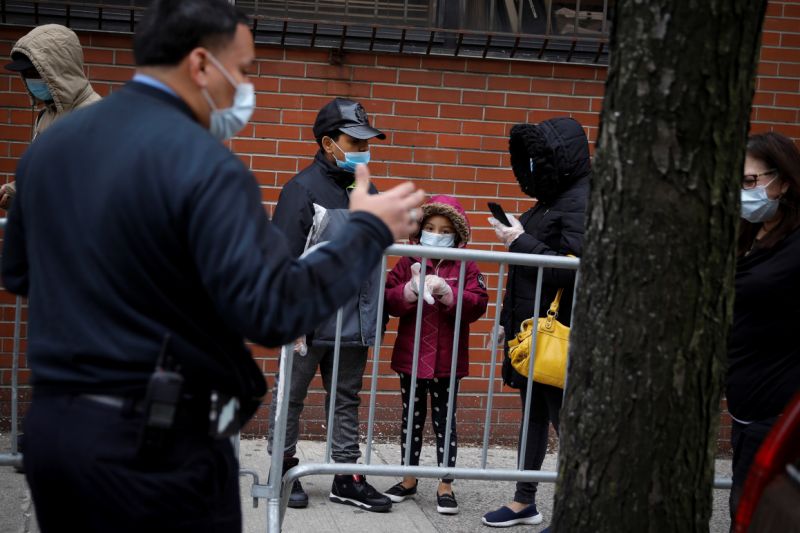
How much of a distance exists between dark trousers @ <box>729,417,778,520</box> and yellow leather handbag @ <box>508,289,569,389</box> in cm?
85

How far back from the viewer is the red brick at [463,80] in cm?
588

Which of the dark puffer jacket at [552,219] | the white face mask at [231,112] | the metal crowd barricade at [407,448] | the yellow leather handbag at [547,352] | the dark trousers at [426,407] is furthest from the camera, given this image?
the dark trousers at [426,407]

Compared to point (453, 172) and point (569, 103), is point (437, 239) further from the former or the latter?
point (569, 103)

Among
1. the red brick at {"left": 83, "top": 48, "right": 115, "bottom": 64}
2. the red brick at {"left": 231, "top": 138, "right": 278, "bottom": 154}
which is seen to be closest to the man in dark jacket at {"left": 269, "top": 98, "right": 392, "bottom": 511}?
the red brick at {"left": 231, "top": 138, "right": 278, "bottom": 154}

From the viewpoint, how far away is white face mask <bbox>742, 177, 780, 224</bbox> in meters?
3.90

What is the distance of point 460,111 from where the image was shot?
591 cm

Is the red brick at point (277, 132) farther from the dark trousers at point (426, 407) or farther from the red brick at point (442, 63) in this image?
the dark trousers at point (426, 407)

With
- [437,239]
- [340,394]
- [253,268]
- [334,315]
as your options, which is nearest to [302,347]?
[334,315]

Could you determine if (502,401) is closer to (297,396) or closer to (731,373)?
(297,396)

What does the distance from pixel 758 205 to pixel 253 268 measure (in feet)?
8.21

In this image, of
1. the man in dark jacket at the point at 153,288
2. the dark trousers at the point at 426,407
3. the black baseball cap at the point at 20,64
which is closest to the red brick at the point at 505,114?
the dark trousers at the point at 426,407

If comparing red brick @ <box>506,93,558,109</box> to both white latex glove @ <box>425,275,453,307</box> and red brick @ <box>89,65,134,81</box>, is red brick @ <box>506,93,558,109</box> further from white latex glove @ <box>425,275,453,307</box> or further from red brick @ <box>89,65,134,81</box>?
red brick @ <box>89,65,134,81</box>

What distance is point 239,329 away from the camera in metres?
2.07

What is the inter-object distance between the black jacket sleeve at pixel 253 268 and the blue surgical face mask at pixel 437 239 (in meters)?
2.99
